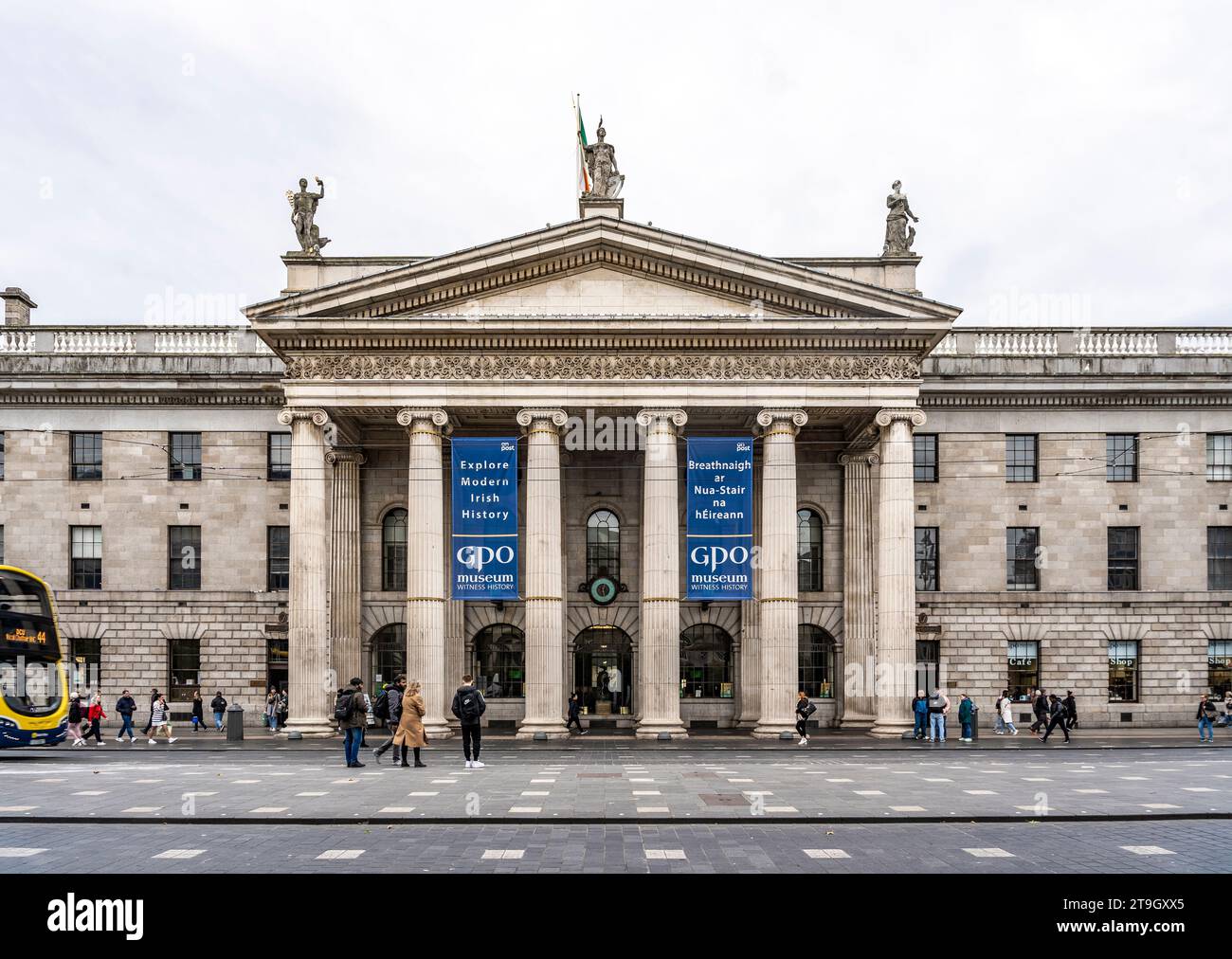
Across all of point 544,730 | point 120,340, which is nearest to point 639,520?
point 544,730

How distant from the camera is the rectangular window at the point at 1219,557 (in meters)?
43.3

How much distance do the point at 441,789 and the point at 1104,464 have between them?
32.8 meters

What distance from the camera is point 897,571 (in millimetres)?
35938

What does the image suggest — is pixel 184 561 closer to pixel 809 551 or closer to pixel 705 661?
pixel 705 661

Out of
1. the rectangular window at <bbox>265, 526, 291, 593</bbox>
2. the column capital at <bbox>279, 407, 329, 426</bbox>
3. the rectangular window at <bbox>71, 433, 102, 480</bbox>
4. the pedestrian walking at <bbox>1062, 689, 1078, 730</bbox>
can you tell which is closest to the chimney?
the rectangular window at <bbox>71, 433, 102, 480</bbox>

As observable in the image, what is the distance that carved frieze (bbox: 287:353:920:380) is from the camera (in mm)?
36031

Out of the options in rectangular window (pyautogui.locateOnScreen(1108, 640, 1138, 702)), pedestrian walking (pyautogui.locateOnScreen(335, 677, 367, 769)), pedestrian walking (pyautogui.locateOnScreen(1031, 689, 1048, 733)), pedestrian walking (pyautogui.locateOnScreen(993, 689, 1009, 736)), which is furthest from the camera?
rectangular window (pyautogui.locateOnScreen(1108, 640, 1138, 702))

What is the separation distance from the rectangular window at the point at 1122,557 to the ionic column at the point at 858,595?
10298 mm

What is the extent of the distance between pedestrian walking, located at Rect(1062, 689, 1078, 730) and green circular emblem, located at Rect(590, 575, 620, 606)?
16499mm

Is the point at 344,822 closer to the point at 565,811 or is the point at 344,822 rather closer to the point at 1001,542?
the point at 565,811

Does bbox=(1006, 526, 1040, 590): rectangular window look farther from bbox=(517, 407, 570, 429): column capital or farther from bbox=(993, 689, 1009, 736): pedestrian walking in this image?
bbox=(517, 407, 570, 429): column capital

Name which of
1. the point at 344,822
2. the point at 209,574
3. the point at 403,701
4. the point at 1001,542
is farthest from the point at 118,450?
the point at 1001,542

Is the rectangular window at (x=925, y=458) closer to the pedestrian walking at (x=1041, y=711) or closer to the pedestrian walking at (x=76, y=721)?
the pedestrian walking at (x=1041, y=711)

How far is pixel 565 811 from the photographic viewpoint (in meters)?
17.6
